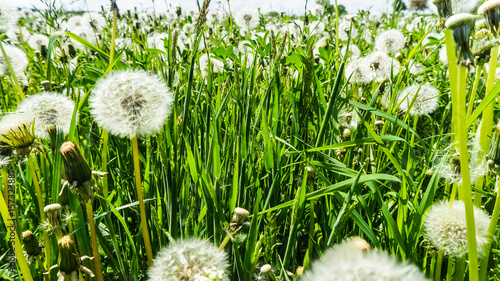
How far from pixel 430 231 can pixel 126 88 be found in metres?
0.99

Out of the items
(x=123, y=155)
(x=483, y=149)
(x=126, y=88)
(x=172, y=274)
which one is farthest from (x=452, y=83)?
(x=123, y=155)

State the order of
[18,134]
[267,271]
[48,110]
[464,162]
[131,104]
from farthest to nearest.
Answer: [48,110] < [131,104] < [18,134] < [267,271] < [464,162]

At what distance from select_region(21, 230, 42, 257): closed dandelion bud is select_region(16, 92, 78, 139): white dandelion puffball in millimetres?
469

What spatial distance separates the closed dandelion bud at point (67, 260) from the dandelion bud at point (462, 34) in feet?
2.98

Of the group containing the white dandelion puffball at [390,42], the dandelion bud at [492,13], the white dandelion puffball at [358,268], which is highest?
the dandelion bud at [492,13]

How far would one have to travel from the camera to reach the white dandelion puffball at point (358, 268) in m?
0.53

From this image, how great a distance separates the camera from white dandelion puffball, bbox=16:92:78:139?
4.44 ft

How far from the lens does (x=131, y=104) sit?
110 cm

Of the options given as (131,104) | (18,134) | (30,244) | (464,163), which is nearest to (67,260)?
(30,244)

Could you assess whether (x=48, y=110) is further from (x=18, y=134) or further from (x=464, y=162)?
(x=464, y=162)

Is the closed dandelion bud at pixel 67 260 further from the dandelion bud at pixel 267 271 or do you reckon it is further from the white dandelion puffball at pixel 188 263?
the dandelion bud at pixel 267 271

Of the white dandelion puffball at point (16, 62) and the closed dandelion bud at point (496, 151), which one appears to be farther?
the white dandelion puffball at point (16, 62)

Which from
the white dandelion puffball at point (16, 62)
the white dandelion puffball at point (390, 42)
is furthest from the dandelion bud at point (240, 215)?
the white dandelion puffball at point (390, 42)

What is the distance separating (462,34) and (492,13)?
209 mm
